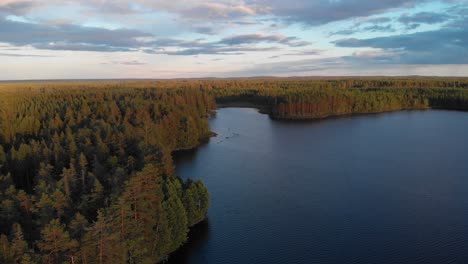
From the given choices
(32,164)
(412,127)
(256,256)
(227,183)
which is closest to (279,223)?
(256,256)

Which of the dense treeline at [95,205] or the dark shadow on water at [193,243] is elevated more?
the dense treeline at [95,205]

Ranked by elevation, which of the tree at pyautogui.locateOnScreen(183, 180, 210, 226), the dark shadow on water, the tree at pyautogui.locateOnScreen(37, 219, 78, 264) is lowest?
Result: the dark shadow on water

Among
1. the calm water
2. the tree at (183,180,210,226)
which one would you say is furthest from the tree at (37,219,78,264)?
the tree at (183,180,210,226)

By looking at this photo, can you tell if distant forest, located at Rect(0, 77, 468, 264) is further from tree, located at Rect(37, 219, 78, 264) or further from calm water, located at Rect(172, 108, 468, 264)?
calm water, located at Rect(172, 108, 468, 264)

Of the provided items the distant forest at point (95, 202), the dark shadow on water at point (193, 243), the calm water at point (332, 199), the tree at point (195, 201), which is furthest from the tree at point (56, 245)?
the tree at point (195, 201)

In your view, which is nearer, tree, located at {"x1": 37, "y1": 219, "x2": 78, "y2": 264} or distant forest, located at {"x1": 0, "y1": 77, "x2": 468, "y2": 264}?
tree, located at {"x1": 37, "y1": 219, "x2": 78, "y2": 264}

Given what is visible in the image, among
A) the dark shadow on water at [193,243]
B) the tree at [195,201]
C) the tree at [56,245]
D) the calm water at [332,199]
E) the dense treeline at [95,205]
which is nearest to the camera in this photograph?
the tree at [56,245]

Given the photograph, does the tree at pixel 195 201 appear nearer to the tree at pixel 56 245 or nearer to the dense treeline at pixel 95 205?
the dense treeline at pixel 95 205
